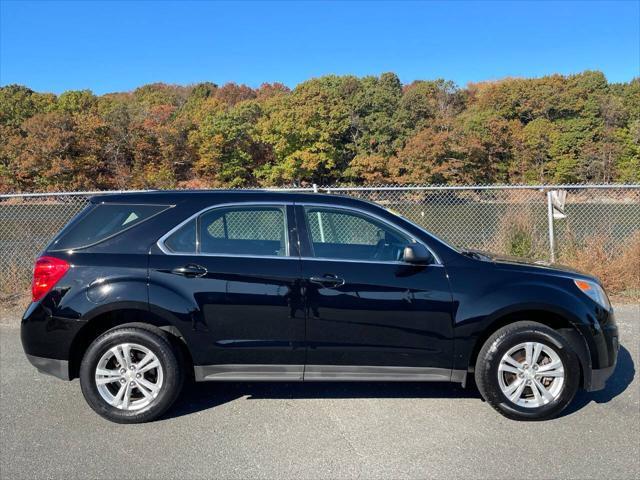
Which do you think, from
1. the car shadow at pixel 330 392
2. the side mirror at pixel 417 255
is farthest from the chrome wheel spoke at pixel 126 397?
the side mirror at pixel 417 255

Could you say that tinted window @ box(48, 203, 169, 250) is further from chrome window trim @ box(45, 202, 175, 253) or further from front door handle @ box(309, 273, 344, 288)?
front door handle @ box(309, 273, 344, 288)

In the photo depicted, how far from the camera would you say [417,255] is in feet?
11.7

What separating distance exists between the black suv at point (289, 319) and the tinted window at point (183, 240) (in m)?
0.01

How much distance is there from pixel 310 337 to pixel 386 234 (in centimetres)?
100

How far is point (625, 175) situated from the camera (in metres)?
54.7

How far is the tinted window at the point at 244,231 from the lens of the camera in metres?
3.72

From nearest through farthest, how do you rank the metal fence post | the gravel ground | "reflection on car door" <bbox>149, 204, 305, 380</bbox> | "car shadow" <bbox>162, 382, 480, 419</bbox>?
the gravel ground
"reflection on car door" <bbox>149, 204, 305, 380</bbox>
"car shadow" <bbox>162, 382, 480, 419</bbox>
the metal fence post

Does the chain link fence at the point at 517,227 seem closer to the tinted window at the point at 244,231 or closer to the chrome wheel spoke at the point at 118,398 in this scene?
the tinted window at the point at 244,231

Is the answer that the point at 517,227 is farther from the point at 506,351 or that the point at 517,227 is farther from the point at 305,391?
the point at 305,391

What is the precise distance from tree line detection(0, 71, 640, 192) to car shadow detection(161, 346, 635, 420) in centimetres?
5379

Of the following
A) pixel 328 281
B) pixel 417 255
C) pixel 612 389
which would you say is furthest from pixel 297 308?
pixel 612 389

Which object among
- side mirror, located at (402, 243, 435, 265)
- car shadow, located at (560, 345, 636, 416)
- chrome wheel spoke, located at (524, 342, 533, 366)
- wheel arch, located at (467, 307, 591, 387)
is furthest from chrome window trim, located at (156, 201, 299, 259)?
car shadow, located at (560, 345, 636, 416)

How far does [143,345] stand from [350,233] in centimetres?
183

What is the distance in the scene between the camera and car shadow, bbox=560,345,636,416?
3.92 metres
